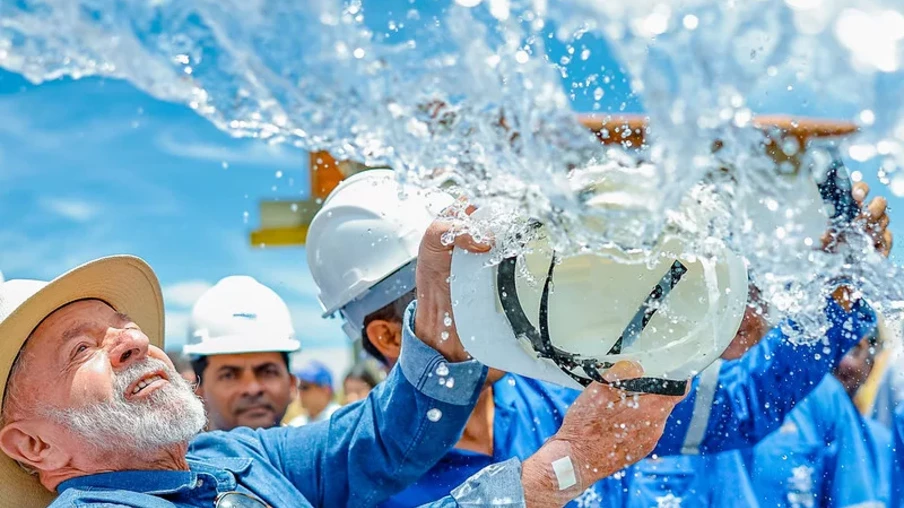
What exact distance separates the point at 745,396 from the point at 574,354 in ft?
3.30

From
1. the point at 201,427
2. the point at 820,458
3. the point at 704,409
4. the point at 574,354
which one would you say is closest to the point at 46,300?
the point at 201,427

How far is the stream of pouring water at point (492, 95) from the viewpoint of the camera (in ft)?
4.38

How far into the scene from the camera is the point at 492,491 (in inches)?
78.4

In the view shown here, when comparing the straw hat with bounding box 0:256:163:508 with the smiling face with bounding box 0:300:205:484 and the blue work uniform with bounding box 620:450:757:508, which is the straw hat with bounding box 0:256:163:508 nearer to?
the smiling face with bounding box 0:300:205:484

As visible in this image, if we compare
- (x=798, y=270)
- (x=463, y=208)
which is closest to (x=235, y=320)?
(x=463, y=208)

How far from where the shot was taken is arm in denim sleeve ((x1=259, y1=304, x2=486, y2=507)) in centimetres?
231

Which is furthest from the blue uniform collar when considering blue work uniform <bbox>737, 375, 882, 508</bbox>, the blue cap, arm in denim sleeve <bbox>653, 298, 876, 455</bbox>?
the blue cap

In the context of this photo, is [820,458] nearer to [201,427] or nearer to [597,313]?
[597,313]

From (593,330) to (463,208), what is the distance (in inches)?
14.4

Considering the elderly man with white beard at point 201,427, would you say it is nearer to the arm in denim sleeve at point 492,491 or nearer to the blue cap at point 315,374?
the arm in denim sleeve at point 492,491

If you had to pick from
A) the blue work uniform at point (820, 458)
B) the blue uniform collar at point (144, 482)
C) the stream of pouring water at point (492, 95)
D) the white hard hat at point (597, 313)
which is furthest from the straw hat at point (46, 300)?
the blue work uniform at point (820, 458)

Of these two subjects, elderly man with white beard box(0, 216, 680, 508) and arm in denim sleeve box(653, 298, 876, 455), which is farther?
arm in denim sleeve box(653, 298, 876, 455)

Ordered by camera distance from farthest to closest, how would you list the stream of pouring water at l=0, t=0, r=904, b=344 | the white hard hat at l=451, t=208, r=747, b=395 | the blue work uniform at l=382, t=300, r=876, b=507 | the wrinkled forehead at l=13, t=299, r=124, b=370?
1. the blue work uniform at l=382, t=300, r=876, b=507
2. the wrinkled forehead at l=13, t=299, r=124, b=370
3. the white hard hat at l=451, t=208, r=747, b=395
4. the stream of pouring water at l=0, t=0, r=904, b=344

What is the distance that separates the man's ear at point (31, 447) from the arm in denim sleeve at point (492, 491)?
892 millimetres
